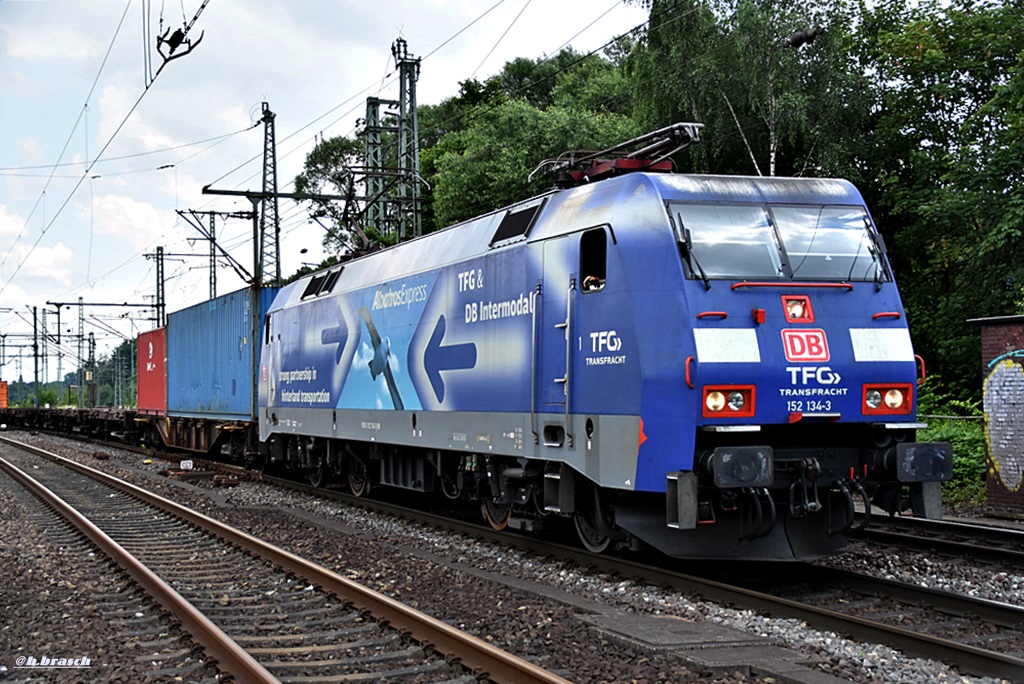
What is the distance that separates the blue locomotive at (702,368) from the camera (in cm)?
856

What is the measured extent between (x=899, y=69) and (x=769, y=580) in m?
21.3

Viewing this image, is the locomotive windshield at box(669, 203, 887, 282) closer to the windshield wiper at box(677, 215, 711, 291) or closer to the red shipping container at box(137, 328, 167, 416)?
the windshield wiper at box(677, 215, 711, 291)

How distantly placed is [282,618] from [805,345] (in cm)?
461

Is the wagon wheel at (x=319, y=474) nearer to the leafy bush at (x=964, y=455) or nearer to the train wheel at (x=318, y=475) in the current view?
the train wheel at (x=318, y=475)

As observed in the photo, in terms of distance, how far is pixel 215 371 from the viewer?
81.6 feet

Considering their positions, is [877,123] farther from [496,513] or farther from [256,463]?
[496,513]

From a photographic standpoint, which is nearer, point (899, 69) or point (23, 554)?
point (23, 554)

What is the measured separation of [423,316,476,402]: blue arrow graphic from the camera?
11.8 metres

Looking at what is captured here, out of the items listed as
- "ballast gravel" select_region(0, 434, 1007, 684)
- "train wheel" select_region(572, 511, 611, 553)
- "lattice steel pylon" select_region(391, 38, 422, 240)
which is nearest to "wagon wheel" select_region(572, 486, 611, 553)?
"train wheel" select_region(572, 511, 611, 553)

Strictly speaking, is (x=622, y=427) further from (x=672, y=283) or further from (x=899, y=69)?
(x=899, y=69)

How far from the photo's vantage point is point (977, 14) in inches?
979

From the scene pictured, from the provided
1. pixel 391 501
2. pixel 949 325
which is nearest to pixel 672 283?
pixel 391 501

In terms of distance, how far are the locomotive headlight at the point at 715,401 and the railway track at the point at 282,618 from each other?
275 cm

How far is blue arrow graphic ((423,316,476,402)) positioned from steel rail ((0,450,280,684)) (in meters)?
3.75
